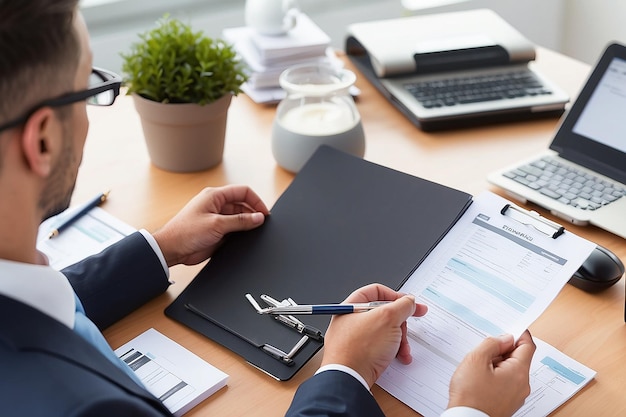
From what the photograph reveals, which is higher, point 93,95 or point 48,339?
point 93,95

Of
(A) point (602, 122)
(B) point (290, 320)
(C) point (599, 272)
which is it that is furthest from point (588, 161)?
(B) point (290, 320)

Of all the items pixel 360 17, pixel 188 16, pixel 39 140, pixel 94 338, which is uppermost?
pixel 39 140

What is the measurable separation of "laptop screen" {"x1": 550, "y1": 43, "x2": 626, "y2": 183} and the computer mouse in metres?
0.26

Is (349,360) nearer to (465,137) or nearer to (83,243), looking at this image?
(83,243)

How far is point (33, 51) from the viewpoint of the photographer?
77cm

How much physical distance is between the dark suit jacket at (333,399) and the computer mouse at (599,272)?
42 cm

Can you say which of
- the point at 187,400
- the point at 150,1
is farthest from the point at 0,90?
the point at 150,1

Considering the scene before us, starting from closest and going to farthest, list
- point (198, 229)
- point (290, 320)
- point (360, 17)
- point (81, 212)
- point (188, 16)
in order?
point (290, 320) → point (198, 229) → point (81, 212) → point (188, 16) → point (360, 17)

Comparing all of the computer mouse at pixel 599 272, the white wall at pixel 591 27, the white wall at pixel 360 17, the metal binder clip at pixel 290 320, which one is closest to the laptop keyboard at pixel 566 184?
the computer mouse at pixel 599 272

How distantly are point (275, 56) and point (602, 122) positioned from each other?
72 cm

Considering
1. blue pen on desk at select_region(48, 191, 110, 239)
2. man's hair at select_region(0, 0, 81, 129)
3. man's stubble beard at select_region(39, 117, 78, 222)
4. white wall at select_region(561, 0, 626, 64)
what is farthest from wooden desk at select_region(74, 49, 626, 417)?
white wall at select_region(561, 0, 626, 64)

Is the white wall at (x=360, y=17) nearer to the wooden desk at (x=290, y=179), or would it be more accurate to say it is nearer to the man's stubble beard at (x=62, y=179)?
the wooden desk at (x=290, y=179)

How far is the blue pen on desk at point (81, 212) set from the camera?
4.31ft

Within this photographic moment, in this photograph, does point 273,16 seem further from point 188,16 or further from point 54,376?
point 54,376
